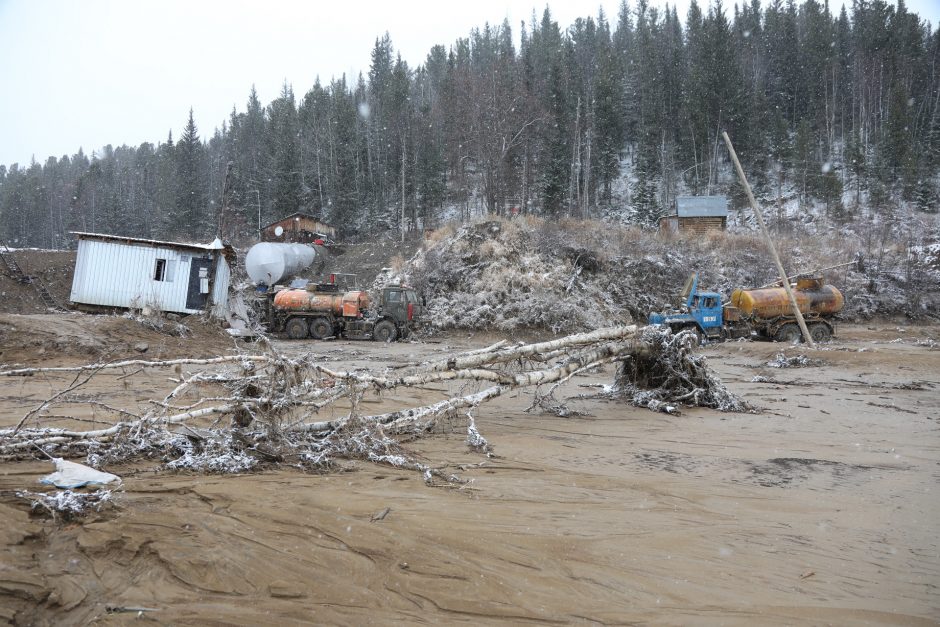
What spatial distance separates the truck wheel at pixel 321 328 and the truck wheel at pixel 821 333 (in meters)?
18.3

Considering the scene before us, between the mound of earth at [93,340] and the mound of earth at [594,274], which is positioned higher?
the mound of earth at [594,274]

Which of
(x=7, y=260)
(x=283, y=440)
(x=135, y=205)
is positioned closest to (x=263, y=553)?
(x=283, y=440)

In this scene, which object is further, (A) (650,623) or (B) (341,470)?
(B) (341,470)

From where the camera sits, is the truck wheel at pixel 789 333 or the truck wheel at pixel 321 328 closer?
the truck wheel at pixel 789 333

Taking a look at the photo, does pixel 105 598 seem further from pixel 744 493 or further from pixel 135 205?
pixel 135 205

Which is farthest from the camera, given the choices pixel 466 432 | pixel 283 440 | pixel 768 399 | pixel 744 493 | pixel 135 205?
pixel 135 205

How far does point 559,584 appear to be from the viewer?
311cm

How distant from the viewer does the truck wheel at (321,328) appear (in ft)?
70.9

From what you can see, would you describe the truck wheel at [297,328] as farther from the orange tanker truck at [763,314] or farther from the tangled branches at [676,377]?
the tangled branches at [676,377]

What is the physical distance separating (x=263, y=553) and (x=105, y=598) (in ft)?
2.65

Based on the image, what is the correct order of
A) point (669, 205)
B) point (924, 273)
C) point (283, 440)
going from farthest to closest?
point (669, 205) → point (924, 273) → point (283, 440)

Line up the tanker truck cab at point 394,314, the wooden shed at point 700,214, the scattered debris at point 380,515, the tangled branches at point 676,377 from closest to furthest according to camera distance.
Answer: the scattered debris at point 380,515 < the tangled branches at point 676,377 < the tanker truck cab at point 394,314 < the wooden shed at point 700,214

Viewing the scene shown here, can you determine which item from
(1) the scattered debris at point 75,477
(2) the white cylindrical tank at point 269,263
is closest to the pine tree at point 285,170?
(2) the white cylindrical tank at point 269,263

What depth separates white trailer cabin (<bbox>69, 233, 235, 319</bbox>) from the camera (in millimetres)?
20531
